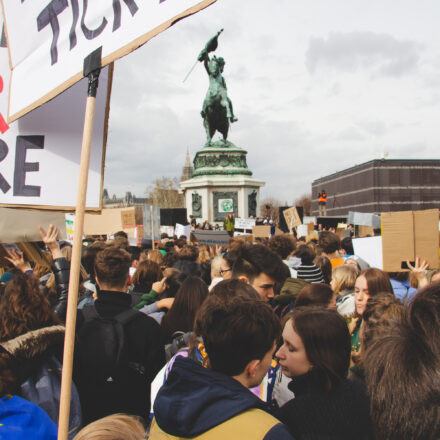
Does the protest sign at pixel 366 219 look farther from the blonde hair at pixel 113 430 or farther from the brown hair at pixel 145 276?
the blonde hair at pixel 113 430

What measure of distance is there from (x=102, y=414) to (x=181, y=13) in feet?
6.88

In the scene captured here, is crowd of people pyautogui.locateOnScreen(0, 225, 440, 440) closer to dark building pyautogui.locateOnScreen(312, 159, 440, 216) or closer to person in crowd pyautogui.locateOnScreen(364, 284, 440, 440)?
person in crowd pyautogui.locateOnScreen(364, 284, 440, 440)

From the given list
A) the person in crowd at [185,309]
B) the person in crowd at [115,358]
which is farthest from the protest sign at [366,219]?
the person in crowd at [115,358]

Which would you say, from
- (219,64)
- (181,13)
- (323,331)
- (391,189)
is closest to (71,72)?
(181,13)

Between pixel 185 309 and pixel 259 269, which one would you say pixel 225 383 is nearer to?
pixel 259 269

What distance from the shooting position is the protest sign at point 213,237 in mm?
9552

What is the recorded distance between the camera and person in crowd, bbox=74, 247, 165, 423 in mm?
2401

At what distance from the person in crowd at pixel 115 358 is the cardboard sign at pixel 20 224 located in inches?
27.1

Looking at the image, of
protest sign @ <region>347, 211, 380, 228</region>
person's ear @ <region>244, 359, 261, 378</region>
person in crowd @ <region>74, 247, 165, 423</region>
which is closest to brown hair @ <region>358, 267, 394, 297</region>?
person in crowd @ <region>74, 247, 165, 423</region>

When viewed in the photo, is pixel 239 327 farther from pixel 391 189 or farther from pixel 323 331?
pixel 391 189

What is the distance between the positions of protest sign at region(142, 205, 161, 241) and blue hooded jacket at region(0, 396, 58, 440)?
7612 mm

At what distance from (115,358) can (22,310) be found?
0.58 meters

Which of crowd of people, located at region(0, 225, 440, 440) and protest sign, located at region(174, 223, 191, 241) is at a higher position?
protest sign, located at region(174, 223, 191, 241)

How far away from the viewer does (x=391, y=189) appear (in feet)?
101
